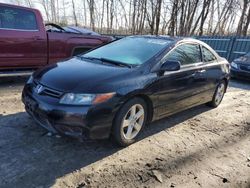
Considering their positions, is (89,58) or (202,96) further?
(202,96)

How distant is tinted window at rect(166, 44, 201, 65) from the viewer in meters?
4.54

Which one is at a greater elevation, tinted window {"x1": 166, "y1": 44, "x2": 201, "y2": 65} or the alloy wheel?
tinted window {"x1": 166, "y1": 44, "x2": 201, "y2": 65}

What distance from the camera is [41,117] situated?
3562 mm

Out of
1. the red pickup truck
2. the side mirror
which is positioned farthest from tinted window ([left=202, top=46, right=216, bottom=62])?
the red pickup truck

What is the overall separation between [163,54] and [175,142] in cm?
136

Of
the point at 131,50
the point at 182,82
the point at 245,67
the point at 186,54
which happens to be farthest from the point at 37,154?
the point at 245,67

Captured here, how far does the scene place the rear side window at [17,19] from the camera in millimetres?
6254

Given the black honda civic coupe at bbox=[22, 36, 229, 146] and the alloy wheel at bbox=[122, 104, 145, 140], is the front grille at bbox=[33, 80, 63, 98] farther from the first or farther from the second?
the alloy wheel at bbox=[122, 104, 145, 140]

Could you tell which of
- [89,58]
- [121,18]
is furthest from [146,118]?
[121,18]

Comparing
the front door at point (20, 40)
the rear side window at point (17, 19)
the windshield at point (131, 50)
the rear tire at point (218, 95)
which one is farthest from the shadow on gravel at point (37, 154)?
the rear side window at point (17, 19)

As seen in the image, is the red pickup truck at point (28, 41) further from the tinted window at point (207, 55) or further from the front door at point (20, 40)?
the tinted window at point (207, 55)

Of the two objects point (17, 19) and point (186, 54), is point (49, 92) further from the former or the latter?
point (17, 19)

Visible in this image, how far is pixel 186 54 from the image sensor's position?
4.93 metres

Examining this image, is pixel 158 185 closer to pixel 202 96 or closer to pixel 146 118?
pixel 146 118
